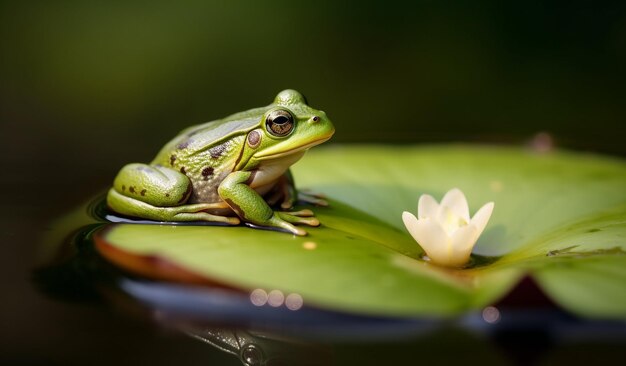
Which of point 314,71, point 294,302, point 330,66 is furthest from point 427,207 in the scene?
point 330,66

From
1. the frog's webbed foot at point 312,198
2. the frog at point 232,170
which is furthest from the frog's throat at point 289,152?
the frog's webbed foot at point 312,198

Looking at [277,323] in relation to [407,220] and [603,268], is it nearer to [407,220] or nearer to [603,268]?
[407,220]

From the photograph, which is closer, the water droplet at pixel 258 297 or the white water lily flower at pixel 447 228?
the water droplet at pixel 258 297

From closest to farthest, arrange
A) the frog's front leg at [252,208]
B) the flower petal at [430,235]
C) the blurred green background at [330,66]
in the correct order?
1. the flower petal at [430,235]
2. the frog's front leg at [252,208]
3. the blurred green background at [330,66]

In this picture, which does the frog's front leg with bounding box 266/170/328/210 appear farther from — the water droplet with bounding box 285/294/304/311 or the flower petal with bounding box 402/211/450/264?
the water droplet with bounding box 285/294/304/311

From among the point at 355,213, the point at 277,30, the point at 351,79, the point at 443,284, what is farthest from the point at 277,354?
the point at 277,30

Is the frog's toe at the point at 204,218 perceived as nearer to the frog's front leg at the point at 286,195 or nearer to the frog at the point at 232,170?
the frog at the point at 232,170

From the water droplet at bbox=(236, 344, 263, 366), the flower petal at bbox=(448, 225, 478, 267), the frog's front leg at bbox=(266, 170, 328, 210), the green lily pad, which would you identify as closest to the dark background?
the green lily pad
